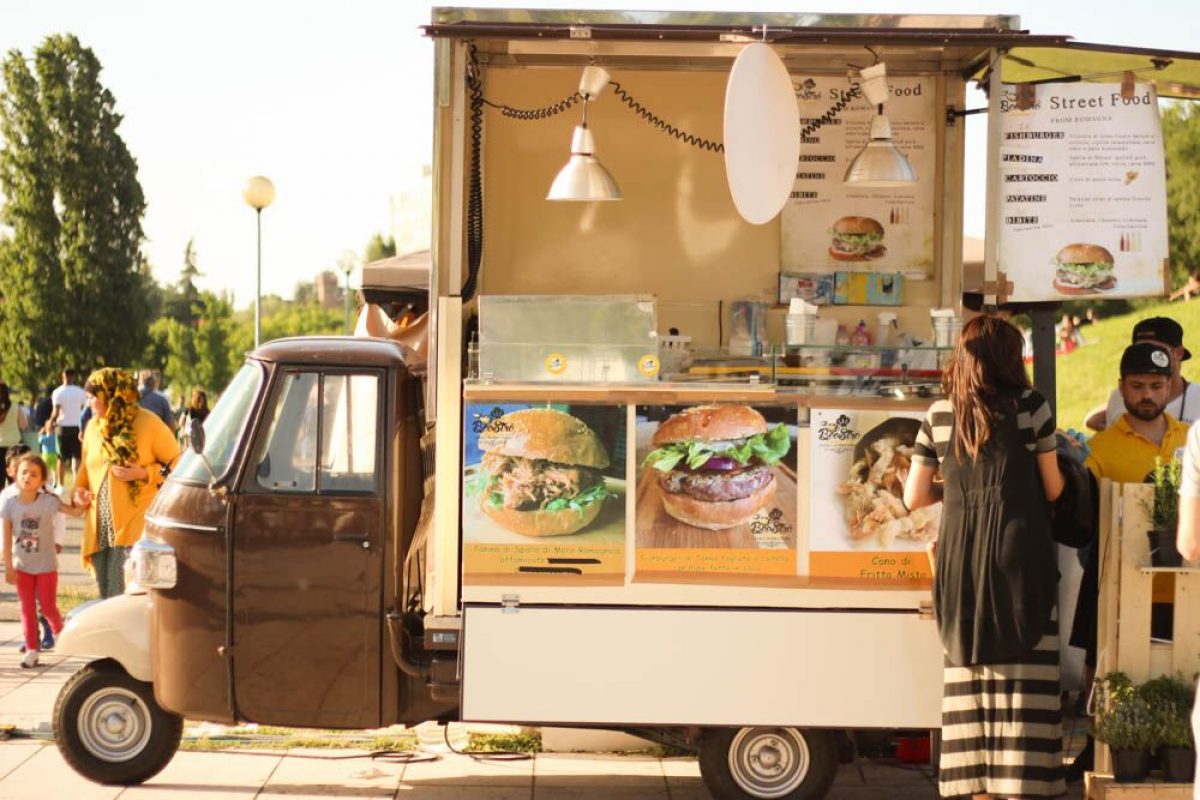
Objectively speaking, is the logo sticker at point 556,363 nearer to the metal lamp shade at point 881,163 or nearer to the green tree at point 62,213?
the metal lamp shade at point 881,163

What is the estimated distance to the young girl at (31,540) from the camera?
883 centimetres

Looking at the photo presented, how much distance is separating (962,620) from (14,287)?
4569 centimetres

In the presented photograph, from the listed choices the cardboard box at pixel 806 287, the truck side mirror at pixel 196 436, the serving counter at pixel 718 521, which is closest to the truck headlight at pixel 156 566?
the truck side mirror at pixel 196 436

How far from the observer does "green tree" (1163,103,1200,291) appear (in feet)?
138

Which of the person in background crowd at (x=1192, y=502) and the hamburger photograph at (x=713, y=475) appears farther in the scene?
the hamburger photograph at (x=713, y=475)

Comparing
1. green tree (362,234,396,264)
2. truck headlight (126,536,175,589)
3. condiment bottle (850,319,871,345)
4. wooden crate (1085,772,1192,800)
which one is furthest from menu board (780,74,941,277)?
green tree (362,234,396,264)

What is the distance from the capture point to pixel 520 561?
5.65m

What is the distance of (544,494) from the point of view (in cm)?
561

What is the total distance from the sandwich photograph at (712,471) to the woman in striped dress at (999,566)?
2.04 ft

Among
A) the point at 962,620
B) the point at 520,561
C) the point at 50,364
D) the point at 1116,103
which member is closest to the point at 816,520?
the point at 962,620

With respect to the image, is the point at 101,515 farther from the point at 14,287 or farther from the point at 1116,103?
the point at 14,287

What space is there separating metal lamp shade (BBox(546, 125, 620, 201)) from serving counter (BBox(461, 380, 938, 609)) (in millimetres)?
1020

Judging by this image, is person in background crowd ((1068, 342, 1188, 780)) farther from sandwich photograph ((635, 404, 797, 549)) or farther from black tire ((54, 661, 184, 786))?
black tire ((54, 661, 184, 786))

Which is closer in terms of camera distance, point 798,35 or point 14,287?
point 798,35
